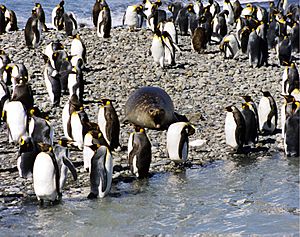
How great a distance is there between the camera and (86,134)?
9.27 m

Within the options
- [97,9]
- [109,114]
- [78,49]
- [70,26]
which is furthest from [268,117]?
[97,9]

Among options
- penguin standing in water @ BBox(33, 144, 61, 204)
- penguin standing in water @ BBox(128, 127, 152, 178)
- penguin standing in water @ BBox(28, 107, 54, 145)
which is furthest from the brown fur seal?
penguin standing in water @ BBox(33, 144, 61, 204)

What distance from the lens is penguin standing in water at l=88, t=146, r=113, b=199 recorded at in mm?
7961

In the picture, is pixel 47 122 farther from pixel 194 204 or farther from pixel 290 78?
pixel 290 78

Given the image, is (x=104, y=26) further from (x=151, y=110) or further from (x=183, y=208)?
(x=183, y=208)

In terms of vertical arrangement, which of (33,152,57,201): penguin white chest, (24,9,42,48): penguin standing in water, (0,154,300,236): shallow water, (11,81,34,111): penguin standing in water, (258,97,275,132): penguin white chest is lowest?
(0,154,300,236): shallow water

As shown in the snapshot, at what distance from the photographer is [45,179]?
7.77m

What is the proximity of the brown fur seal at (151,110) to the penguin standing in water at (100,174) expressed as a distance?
264 centimetres

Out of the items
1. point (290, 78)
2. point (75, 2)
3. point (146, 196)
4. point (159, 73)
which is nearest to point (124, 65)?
point (159, 73)

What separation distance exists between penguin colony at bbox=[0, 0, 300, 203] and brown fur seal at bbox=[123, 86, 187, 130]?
0.01m

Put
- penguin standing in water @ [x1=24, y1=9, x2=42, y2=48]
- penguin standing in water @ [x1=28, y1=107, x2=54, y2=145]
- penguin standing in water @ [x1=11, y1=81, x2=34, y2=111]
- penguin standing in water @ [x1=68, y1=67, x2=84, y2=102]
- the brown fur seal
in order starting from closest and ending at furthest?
penguin standing in water @ [x1=28, y1=107, x2=54, y2=145], the brown fur seal, penguin standing in water @ [x1=11, y1=81, x2=34, y2=111], penguin standing in water @ [x1=68, y1=67, x2=84, y2=102], penguin standing in water @ [x1=24, y1=9, x2=42, y2=48]

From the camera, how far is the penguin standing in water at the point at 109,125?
32.1 feet

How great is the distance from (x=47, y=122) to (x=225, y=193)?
8.85ft

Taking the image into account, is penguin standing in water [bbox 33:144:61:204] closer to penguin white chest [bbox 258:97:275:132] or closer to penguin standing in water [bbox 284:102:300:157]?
penguin standing in water [bbox 284:102:300:157]
